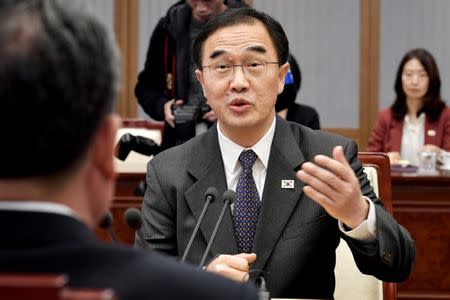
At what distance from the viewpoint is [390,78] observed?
8570 mm

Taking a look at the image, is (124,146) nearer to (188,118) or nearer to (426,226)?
(188,118)

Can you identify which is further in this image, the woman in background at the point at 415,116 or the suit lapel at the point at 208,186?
the woman in background at the point at 415,116

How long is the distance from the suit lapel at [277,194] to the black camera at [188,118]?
1417 millimetres

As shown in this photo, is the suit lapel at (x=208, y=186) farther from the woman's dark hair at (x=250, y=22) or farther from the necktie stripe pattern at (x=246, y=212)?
the woman's dark hair at (x=250, y=22)

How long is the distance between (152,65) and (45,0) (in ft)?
11.9

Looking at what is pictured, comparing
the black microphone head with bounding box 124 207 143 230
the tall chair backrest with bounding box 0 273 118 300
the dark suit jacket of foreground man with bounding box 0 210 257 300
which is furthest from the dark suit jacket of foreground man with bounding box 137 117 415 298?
the tall chair backrest with bounding box 0 273 118 300

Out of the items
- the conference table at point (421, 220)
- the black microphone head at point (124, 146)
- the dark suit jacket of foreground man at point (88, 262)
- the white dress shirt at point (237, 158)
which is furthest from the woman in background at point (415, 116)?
the dark suit jacket of foreground man at point (88, 262)

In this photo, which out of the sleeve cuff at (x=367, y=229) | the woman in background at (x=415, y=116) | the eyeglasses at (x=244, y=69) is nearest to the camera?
the sleeve cuff at (x=367, y=229)

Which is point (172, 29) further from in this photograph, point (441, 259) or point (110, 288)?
point (110, 288)

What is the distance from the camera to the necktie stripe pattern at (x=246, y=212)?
259 centimetres

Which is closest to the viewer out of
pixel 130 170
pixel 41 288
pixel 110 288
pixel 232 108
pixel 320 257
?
pixel 41 288

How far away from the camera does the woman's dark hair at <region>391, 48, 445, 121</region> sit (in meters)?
6.10

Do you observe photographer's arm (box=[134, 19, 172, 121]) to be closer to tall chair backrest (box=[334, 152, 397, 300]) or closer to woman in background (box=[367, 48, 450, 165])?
tall chair backrest (box=[334, 152, 397, 300])

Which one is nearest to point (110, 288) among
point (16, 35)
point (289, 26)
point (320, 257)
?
point (16, 35)
